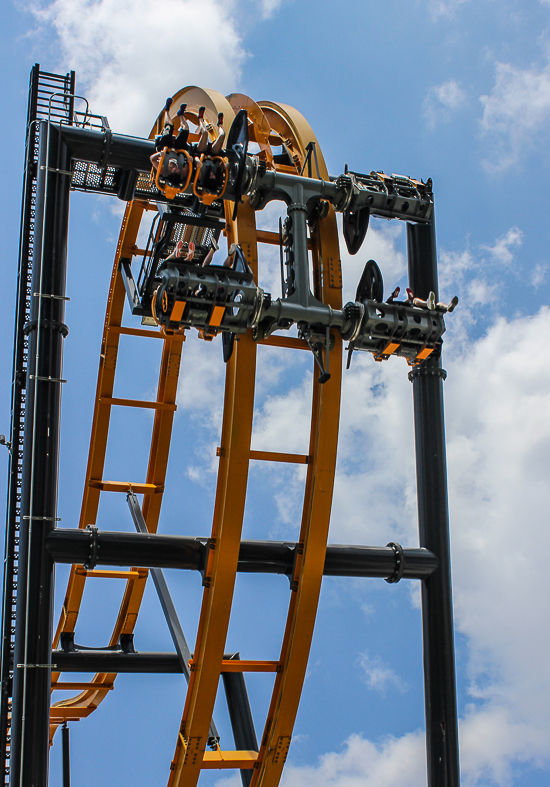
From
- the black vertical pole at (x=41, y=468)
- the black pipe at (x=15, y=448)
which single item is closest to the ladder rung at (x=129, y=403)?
the black pipe at (x=15, y=448)

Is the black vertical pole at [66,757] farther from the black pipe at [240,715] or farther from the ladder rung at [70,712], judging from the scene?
the black pipe at [240,715]

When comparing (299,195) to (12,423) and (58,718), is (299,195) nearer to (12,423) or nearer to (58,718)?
(12,423)

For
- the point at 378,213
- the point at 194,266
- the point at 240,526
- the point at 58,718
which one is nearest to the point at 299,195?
the point at 378,213

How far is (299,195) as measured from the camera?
14.1 meters

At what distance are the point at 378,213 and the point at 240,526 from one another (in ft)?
19.6

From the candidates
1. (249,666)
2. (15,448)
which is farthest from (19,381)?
(249,666)

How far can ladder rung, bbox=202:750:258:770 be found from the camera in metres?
14.1

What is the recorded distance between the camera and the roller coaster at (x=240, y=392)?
12.5 metres

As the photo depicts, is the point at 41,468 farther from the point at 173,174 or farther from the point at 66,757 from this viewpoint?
the point at 66,757

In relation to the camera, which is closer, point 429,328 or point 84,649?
point 429,328

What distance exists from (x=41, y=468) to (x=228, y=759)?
5.91 metres

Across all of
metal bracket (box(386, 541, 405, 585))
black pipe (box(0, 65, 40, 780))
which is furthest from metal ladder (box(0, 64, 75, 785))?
metal bracket (box(386, 541, 405, 585))

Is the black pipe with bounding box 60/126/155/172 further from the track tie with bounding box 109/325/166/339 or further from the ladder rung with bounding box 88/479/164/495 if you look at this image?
the ladder rung with bounding box 88/479/164/495

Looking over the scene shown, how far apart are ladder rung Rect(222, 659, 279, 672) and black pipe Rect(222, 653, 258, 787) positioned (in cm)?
400
